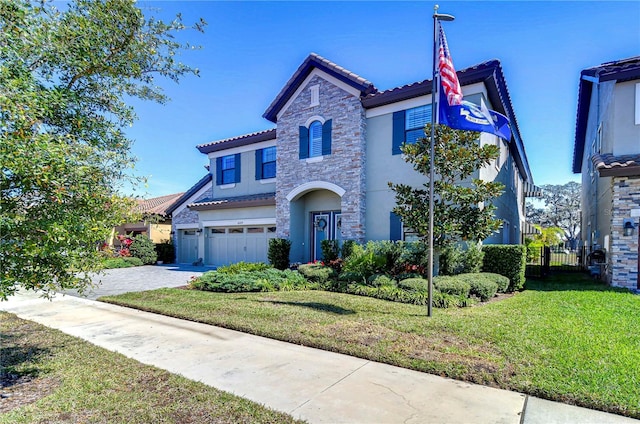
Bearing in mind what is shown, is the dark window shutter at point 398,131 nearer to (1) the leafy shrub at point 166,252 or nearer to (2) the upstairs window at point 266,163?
(2) the upstairs window at point 266,163

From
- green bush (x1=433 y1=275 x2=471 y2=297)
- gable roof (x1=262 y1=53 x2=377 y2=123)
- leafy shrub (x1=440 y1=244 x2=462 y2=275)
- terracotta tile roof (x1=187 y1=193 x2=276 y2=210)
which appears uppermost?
gable roof (x1=262 y1=53 x2=377 y2=123)

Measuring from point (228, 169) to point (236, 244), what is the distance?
424cm

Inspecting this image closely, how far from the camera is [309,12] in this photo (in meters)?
10.7

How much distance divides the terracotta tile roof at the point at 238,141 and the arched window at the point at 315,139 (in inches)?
115

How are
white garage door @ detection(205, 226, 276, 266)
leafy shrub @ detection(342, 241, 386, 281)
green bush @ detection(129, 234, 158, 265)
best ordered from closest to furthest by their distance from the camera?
leafy shrub @ detection(342, 241, 386, 281)
white garage door @ detection(205, 226, 276, 266)
green bush @ detection(129, 234, 158, 265)

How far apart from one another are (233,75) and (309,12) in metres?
3.10

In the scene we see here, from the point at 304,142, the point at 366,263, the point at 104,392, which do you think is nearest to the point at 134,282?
the point at 304,142

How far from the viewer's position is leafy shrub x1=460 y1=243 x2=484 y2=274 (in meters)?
11.4

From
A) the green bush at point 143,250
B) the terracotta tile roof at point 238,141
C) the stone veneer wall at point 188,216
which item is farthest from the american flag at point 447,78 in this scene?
the green bush at point 143,250

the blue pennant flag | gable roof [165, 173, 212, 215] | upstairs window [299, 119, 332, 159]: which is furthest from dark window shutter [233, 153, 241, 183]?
the blue pennant flag

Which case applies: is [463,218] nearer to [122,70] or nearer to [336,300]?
[336,300]

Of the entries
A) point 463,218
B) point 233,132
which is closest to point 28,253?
point 463,218

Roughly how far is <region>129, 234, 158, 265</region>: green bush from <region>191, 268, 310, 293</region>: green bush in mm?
10892

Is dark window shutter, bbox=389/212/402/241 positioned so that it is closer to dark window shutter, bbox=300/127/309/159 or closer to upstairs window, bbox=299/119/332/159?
upstairs window, bbox=299/119/332/159
